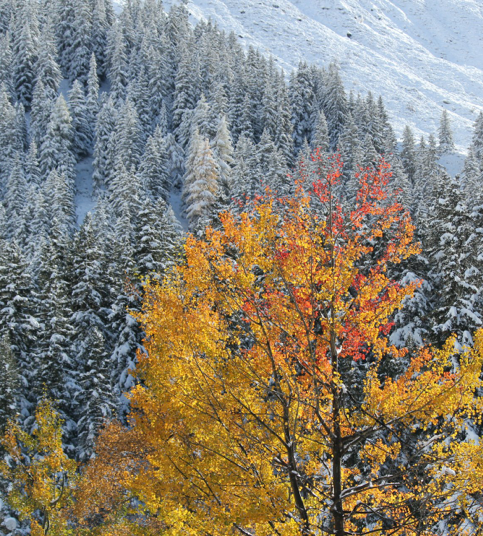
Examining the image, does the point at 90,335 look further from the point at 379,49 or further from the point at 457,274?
the point at 379,49

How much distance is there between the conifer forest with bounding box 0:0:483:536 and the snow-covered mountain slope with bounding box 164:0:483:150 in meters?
38.1

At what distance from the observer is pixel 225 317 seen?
8125mm

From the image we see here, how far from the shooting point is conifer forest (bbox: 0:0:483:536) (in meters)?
6.59

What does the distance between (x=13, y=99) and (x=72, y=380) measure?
70978 millimetres

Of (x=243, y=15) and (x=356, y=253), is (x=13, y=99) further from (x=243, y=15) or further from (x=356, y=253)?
(x=243, y=15)

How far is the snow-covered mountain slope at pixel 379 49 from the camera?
11856 centimetres

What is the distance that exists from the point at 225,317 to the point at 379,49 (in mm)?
177459

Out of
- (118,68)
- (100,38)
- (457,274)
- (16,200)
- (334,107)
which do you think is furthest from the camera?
(100,38)

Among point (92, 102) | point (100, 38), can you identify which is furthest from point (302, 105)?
point (100, 38)

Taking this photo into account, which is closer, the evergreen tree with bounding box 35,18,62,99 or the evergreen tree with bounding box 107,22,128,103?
the evergreen tree with bounding box 35,18,62,99

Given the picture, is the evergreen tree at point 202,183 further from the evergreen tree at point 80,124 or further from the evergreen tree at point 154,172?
the evergreen tree at point 80,124

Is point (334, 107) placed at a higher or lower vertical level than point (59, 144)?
higher

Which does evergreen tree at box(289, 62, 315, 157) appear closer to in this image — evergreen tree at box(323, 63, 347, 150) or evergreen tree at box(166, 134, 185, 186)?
evergreen tree at box(323, 63, 347, 150)

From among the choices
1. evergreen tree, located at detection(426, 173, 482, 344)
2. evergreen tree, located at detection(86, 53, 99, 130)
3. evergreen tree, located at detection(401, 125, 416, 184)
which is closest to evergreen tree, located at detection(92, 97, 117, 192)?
evergreen tree, located at detection(86, 53, 99, 130)
